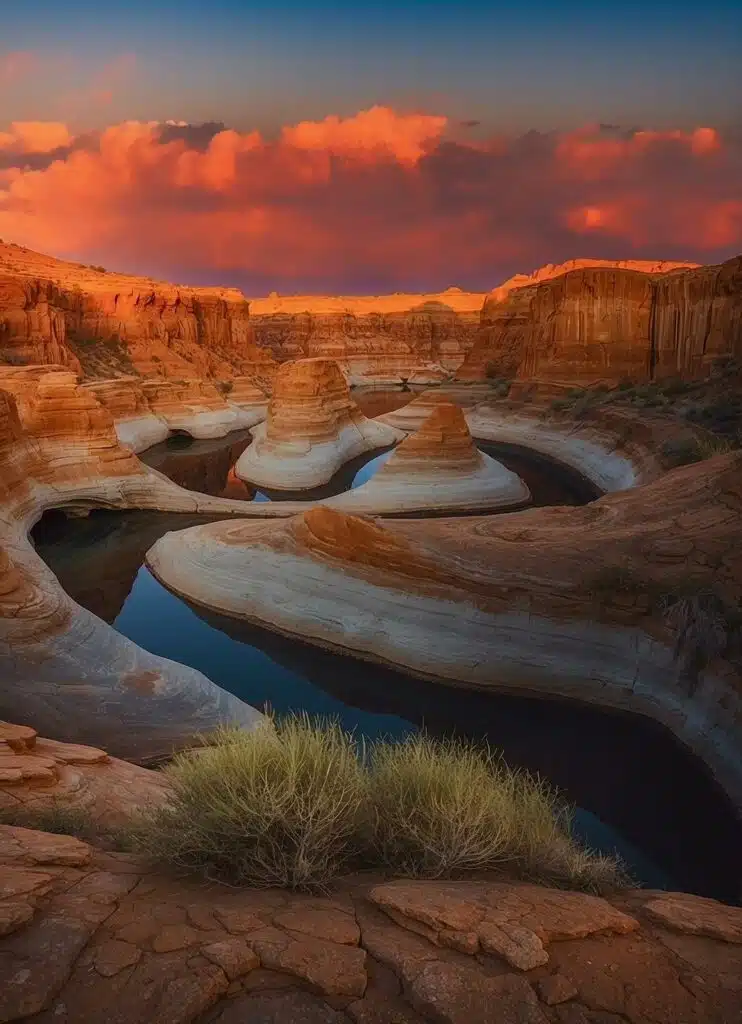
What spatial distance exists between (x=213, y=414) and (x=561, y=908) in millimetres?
42557

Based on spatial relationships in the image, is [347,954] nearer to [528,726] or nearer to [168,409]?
[528,726]

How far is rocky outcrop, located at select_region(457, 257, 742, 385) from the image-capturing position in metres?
33.2

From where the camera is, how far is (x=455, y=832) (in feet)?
12.8

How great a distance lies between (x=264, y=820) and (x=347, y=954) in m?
1.04

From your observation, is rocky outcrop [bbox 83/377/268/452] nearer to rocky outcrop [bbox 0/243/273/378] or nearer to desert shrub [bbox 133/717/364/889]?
rocky outcrop [bbox 0/243/273/378]

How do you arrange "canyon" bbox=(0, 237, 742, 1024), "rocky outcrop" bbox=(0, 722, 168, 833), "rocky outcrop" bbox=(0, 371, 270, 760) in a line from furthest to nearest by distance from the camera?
"rocky outcrop" bbox=(0, 371, 270, 760) → "rocky outcrop" bbox=(0, 722, 168, 833) → "canyon" bbox=(0, 237, 742, 1024)

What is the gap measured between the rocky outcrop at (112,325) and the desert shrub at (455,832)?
122 ft

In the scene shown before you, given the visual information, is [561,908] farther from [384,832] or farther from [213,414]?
[213,414]

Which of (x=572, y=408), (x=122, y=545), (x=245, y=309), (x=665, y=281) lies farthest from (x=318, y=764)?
(x=245, y=309)

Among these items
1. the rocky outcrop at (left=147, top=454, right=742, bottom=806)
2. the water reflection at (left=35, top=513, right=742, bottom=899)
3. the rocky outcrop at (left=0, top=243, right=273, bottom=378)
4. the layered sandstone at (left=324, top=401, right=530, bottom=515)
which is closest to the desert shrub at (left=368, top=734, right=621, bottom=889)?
the water reflection at (left=35, top=513, right=742, bottom=899)

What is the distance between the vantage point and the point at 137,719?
8938mm

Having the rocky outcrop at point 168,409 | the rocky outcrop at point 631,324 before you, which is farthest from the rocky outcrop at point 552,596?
the rocky outcrop at point 631,324

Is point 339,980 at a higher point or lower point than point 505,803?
higher

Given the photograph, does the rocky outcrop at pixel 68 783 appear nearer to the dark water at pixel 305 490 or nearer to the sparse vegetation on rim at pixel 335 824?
the sparse vegetation on rim at pixel 335 824
